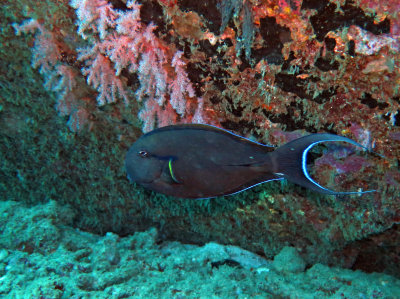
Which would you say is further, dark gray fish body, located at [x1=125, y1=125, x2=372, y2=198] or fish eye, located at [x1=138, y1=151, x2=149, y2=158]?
fish eye, located at [x1=138, y1=151, x2=149, y2=158]

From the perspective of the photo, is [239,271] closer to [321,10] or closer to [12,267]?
[12,267]

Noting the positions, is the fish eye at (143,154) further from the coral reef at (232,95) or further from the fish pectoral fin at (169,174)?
the coral reef at (232,95)

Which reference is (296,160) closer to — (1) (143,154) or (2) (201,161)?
(2) (201,161)

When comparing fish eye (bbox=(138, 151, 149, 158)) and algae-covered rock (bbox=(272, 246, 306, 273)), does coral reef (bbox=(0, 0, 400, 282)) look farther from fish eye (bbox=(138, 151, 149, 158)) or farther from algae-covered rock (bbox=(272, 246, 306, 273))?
fish eye (bbox=(138, 151, 149, 158))

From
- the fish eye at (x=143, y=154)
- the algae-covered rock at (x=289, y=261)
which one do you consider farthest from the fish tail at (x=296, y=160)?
the algae-covered rock at (x=289, y=261)

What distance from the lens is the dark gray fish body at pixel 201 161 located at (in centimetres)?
195

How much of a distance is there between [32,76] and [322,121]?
313 centimetres

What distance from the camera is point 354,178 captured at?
8.54ft

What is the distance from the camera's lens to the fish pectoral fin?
2.04 meters

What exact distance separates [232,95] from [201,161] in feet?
2.65

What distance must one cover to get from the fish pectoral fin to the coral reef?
0.75 meters

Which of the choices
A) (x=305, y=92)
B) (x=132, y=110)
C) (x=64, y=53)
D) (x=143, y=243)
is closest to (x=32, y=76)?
(x=64, y=53)

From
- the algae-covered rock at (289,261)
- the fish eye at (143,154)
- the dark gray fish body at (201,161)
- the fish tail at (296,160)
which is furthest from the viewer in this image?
the algae-covered rock at (289,261)

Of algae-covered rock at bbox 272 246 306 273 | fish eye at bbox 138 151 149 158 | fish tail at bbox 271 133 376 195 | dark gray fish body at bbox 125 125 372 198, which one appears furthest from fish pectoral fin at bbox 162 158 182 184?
algae-covered rock at bbox 272 246 306 273
